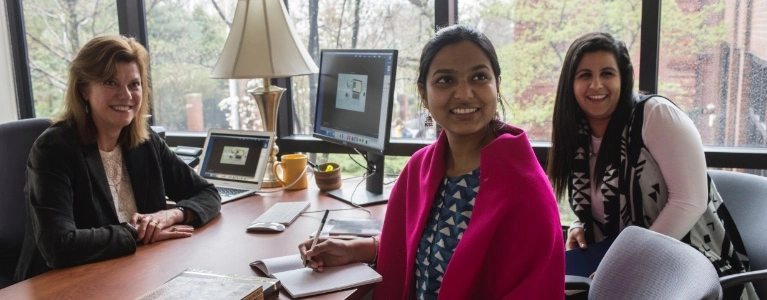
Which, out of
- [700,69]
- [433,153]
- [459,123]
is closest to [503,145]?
[459,123]

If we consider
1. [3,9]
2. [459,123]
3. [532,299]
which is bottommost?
[532,299]

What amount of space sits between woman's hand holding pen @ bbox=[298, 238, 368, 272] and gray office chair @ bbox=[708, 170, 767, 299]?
3.71ft

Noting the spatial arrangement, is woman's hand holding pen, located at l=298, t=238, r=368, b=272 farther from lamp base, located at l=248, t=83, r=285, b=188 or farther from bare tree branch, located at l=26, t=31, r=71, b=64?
bare tree branch, located at l=26, t=31, r=71, b=64

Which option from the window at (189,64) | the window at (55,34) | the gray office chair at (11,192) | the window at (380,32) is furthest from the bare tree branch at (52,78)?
the window at (380,32)

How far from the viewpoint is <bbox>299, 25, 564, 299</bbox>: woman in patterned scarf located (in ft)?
4.17

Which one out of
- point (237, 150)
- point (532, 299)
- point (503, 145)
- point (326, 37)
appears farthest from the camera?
point (326, 37)

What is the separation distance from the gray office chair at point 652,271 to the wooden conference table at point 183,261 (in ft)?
1.98

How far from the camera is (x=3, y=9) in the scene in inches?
139

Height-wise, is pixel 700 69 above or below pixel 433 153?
above

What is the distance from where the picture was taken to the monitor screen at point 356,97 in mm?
2195

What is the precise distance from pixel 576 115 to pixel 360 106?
0.77m

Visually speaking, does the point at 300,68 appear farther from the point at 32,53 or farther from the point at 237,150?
the point at 32,53

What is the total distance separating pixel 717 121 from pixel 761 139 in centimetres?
17

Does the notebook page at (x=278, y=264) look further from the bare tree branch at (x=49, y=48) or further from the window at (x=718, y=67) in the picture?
the bare tree branch at (x=49, y=48)
